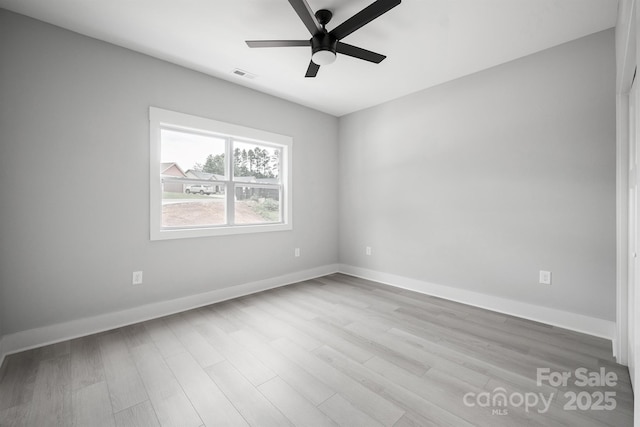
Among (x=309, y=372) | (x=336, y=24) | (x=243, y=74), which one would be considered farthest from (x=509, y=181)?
(x=243, y=74)

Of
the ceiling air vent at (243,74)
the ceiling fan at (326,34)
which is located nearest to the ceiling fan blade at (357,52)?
the ceiling fan at (326,34)

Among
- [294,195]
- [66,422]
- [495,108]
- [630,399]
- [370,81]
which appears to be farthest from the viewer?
[294,195]

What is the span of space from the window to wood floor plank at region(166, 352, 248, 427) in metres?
1.39

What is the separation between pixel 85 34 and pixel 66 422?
2975 millimetres

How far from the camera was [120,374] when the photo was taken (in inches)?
74.2

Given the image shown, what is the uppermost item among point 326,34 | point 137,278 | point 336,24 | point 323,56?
point 336,24

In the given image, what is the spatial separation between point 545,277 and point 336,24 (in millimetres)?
3074

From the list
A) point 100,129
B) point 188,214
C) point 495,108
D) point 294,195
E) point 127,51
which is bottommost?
point 188,214

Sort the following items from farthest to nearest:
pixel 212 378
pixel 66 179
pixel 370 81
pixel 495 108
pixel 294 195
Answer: pixel 294 195 → pixel 370 81 → pixel 495 108 → pixel 66 179 → pixel 212 378

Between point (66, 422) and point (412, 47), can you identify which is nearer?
point (66, 422)

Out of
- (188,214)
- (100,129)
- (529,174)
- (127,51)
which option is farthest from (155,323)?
(529,174)

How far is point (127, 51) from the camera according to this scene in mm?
2666

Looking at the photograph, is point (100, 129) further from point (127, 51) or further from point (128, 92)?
point (127, 51)

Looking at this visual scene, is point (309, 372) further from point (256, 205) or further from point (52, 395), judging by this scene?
point (256, 205)
